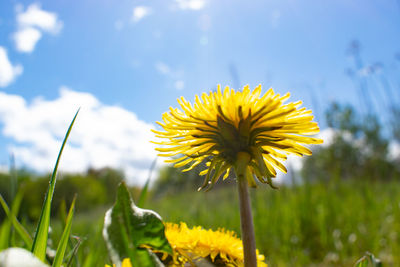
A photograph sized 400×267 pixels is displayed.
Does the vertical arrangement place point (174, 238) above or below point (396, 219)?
above

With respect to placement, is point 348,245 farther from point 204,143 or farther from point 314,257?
point 204,143

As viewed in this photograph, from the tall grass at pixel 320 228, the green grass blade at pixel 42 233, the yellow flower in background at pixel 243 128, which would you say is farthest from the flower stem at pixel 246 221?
the tall grass at pixel 320 228

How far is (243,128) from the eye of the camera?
573mm

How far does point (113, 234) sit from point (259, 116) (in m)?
0.32

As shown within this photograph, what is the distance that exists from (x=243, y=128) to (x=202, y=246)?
23 cm

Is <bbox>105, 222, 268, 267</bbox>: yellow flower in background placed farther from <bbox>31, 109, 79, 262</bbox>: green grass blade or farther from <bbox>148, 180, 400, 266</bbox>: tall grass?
<bbox>148, 180, 400, 266</bbox>: tall grass

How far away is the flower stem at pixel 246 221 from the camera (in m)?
0.50

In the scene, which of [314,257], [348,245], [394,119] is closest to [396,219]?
[348,245]

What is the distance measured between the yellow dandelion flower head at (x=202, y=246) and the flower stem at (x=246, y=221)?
58 mm

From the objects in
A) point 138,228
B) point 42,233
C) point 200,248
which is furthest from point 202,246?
point 42,233

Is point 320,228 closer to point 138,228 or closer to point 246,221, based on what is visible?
point 246,221

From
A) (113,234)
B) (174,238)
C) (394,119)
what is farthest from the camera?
(394,119)

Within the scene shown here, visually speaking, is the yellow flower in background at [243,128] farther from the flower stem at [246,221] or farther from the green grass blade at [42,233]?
the green grass blade at [42,233]

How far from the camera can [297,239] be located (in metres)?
2.58
